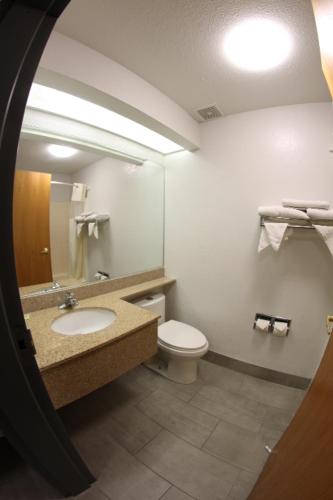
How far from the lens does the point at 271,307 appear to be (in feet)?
6.00

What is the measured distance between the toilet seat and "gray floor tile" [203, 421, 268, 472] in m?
0.54

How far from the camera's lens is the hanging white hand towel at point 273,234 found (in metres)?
1.59

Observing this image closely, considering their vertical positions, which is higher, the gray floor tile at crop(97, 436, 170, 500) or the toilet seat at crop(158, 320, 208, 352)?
the toilet seat at crop(158, 320, 208, 352)

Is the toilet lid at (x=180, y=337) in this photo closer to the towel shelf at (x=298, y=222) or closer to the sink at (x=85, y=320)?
the sink at (x=85, y=320)

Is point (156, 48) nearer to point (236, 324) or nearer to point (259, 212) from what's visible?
point (259, 212)

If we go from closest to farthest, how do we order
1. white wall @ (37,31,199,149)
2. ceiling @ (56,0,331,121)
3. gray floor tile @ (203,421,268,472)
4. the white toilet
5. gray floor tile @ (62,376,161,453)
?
ceiling @ (56,0,331,121), white wall @ (37,31,199,149), gray floor tile @ (203,421,268,472), gray floor tile @ (62,376,161,453), the white toilet

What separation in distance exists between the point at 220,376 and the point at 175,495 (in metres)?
1.01

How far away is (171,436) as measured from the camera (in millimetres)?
1375

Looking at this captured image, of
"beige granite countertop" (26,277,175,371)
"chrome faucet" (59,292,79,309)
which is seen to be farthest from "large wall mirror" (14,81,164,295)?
"beige granite countertop" (26,277,175,371)

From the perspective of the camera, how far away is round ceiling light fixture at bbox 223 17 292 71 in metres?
0.99

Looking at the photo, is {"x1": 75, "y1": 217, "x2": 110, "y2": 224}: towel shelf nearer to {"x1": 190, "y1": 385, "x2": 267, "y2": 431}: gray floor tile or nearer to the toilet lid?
the toilet lid

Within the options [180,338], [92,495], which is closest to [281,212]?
[180,338]

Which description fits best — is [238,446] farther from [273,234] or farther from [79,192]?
[79,192]

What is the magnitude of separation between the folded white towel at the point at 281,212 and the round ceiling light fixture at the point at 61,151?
1.59m
